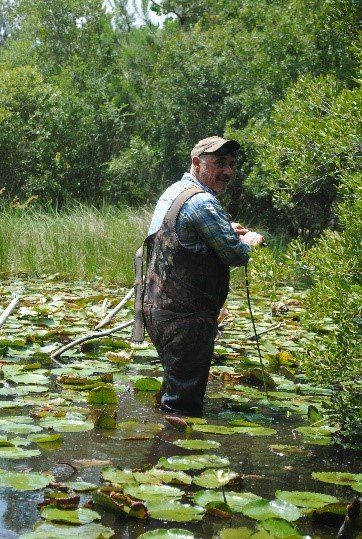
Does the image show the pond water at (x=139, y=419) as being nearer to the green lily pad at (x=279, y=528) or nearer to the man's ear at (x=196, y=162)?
the green lily pad at (x=279, y=528)

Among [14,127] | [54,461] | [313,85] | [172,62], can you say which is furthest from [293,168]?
[14,127]

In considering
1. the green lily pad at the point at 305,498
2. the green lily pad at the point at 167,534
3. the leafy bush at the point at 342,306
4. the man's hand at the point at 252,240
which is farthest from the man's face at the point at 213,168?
the green lily pad at the point at 167,534

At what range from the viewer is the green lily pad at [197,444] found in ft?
13.4

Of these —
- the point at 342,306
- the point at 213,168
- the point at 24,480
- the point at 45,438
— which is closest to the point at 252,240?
the point at 213,168

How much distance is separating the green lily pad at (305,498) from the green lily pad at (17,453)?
1.11m

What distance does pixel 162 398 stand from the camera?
4.94 meters

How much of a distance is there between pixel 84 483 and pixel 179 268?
159cm

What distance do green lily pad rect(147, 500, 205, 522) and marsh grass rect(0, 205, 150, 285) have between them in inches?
328

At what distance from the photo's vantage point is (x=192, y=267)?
15.4 ft

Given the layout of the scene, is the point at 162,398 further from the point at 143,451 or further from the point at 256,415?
the point at 143,451

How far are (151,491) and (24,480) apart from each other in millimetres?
502

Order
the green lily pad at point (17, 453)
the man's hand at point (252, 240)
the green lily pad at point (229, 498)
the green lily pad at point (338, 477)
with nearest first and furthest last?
the green lily pad at point (229, 498), the green lily pad at point (338, 477), the green lily pad at point (17, 453), the man's hand at point (252, 240)

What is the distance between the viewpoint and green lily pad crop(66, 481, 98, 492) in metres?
3.34

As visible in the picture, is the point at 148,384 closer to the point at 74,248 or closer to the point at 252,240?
the point at 252,240
